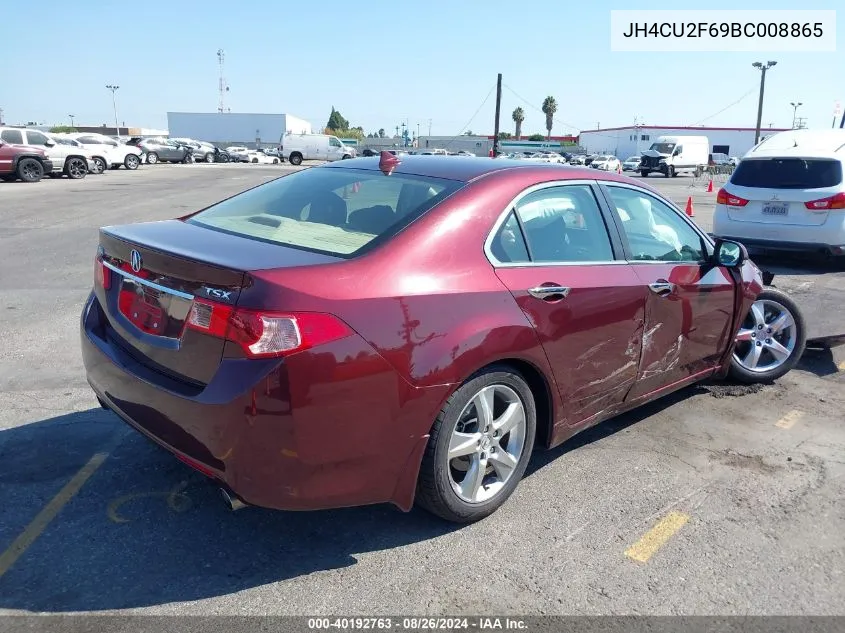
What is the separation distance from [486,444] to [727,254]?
2238 mm

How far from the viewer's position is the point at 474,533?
10.6ft

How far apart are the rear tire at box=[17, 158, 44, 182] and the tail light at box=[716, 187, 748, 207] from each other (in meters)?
22.9

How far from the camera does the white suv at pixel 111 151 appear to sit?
111 feet

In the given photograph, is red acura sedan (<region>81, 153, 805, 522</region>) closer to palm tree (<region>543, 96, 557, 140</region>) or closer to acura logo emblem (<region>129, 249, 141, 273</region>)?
acura logo emblem (<region>129, 249, 141, 273</region>)

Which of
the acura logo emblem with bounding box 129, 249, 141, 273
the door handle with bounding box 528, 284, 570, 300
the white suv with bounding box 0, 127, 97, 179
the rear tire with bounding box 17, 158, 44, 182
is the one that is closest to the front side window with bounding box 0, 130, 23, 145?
the white suv with bounding box 0, 127, 97, 179

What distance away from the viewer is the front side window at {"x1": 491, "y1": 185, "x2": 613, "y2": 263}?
336cm

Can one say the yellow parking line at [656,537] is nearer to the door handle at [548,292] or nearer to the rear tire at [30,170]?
the door handle at [548,292]

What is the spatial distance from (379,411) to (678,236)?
2542mm

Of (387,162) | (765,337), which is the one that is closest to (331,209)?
(387,162)

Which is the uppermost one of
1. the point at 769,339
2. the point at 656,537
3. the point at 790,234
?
the point at 790,234

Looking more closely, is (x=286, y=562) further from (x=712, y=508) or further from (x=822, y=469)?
(x=822, y=469)

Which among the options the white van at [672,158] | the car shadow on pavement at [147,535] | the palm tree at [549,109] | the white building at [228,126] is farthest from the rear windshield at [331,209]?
the palm tree at [549,109]

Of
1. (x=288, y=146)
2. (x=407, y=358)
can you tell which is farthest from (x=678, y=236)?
(x=288, y=146)

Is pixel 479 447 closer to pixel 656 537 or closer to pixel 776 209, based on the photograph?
pixel 656 537
